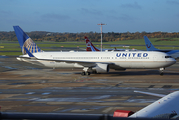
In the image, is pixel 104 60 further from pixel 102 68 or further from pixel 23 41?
pixel 23 41

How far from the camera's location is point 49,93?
71.4 feet

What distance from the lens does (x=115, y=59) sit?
34.3 meters

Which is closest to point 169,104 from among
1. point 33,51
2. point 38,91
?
point 38,91

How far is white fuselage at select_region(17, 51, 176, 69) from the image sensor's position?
3325cm

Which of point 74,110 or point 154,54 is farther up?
point 154,54

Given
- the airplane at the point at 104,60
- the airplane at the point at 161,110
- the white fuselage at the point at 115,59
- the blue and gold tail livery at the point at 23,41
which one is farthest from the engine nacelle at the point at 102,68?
the airplane at the point at 161,110

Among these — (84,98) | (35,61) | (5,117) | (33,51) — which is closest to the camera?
(5,117)

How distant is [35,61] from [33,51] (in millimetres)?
3091

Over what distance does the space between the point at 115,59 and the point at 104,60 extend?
170cm

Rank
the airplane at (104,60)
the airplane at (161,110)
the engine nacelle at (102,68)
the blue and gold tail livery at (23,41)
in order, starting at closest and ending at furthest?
the airplane at (161,110), the engine nacelle at (102,68), the airplane at (104,60), the blue and gold tail livery at (23,41)

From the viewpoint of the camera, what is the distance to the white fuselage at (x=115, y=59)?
33250 millimetres

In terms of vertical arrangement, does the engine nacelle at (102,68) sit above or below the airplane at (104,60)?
below

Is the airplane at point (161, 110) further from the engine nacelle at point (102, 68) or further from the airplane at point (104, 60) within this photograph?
the airplane at point (104, 60)

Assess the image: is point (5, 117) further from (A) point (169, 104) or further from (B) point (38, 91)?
(B) point (38, 91)
